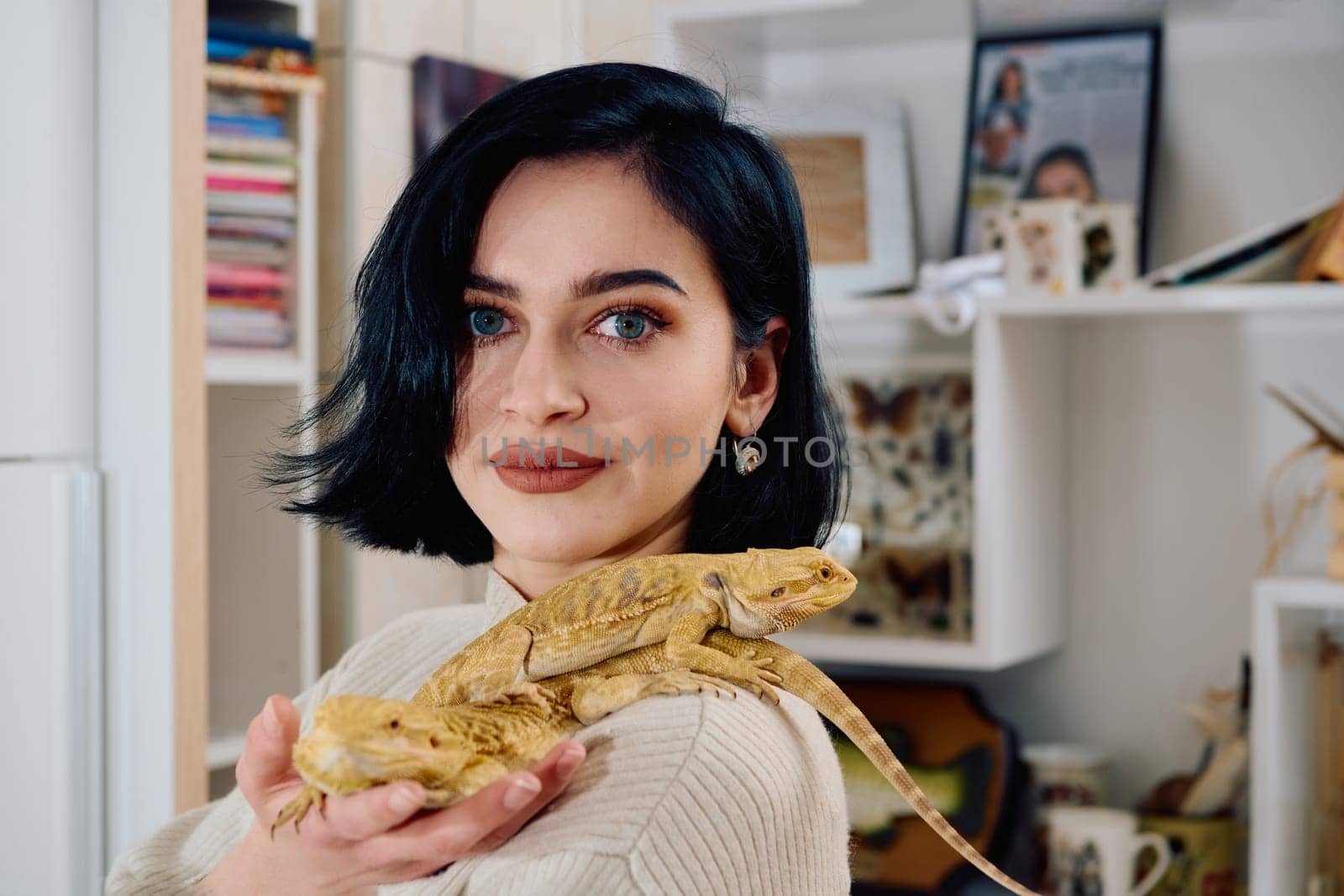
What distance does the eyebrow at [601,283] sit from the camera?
721 millimetres

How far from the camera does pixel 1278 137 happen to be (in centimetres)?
208

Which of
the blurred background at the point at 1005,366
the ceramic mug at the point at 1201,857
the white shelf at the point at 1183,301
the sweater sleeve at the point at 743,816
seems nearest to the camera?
the sweater sleeve at the point at 743,816

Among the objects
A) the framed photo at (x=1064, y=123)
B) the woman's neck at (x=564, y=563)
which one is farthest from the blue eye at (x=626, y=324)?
the framed photo at (x=1064, y=123)

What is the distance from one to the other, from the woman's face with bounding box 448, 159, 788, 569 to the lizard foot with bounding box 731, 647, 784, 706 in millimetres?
107

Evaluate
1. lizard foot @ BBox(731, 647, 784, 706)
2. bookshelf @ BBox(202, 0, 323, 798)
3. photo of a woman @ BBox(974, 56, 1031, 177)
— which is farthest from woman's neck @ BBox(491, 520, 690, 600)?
photo of a woman @ BBox(974, 56, 1031, 177)

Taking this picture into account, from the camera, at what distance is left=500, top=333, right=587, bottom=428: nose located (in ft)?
2.32

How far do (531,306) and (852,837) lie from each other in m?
1.48

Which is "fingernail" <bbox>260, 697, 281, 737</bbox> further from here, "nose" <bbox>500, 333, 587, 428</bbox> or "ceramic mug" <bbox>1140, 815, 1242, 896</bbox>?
"ceramic mug" <bbox>1140, 815, 1242, 896</bbox>

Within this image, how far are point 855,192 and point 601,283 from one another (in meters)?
1.54

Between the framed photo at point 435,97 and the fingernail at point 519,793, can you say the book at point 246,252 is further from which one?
the fingernail at point 519,793

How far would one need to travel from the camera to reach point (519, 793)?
0.56 metres

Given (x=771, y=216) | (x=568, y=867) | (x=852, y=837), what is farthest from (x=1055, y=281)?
(x=568, y=867)

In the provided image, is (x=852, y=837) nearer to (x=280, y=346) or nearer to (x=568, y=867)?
(x=280, y=346)

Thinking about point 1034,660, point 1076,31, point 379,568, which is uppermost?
point 1076,31
